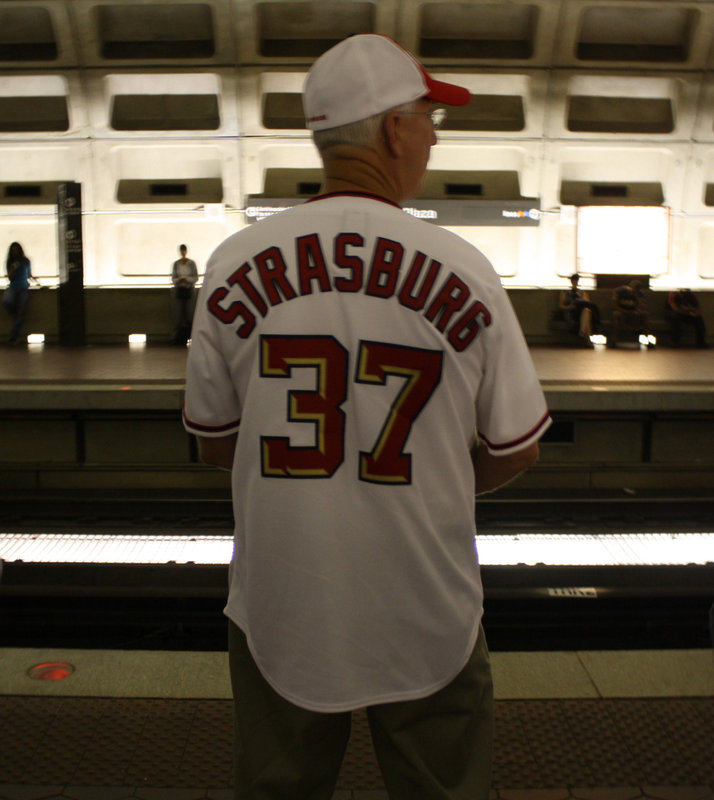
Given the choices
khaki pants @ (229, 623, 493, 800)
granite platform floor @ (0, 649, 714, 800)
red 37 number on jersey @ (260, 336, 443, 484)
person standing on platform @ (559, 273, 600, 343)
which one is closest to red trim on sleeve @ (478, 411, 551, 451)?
red 37 number on jersey @ (260, 336, 443, 484)

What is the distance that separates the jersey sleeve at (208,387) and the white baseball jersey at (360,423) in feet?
0.06

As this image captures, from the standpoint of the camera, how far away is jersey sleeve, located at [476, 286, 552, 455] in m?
1.33

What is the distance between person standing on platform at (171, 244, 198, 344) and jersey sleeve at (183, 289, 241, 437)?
1182 centimetres

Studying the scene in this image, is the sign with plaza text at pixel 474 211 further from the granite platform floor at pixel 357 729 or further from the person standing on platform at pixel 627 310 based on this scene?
the granite platform floor at pixel 357 729

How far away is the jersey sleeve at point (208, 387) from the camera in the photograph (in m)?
1.39

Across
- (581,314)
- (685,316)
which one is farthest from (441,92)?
(685,316)

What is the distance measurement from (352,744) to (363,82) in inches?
76.7

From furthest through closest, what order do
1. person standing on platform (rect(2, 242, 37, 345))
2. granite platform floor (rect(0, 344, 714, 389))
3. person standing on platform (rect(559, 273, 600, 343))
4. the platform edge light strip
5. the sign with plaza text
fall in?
1. the sign with plaza text
2. person standing on platform (rect(2, 242, 37, 345))
3. person standing on platform (rect(559, 273, 600, 343))
4. granite platform floor (rect(0, 344, 714, 389))
5. the platform edge light strip

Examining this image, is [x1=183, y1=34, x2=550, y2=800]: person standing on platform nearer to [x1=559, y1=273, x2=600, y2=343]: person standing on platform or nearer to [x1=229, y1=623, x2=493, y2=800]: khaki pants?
[x1=229, y1=623, x2=493, y2=800]: khaki pants

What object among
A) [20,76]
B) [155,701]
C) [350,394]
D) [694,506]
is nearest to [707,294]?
[694,506]

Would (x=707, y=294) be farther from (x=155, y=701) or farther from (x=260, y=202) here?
(x=155, y=701)

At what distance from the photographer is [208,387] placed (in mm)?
1432

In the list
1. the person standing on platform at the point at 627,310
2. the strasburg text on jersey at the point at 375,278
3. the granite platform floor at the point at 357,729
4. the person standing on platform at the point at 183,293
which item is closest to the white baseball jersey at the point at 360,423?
the strasburg text on jersey at the point at 375,278

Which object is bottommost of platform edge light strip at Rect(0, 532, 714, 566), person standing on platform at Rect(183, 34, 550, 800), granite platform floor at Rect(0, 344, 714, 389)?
platform edge light strip at Rect(0, 532, 714, 566)
